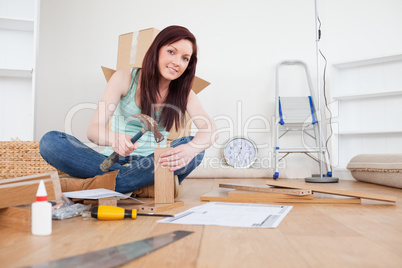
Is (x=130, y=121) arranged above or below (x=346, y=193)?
above

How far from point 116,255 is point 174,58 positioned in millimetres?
1062

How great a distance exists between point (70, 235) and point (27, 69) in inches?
91.7

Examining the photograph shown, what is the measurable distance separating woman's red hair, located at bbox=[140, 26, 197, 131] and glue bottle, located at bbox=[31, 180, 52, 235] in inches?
33.3

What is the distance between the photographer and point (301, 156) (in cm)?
347

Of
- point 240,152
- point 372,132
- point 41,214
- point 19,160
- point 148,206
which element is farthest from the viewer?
point 240,152

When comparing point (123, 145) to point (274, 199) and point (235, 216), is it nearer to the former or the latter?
point (235, 216)

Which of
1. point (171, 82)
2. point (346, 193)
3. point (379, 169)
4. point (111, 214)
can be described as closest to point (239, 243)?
point (111, 214)

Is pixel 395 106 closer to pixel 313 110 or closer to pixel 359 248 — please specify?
pixel 313 110

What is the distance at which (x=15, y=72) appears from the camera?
9.34 feet

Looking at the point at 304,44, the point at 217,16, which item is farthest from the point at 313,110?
the point at 217,16

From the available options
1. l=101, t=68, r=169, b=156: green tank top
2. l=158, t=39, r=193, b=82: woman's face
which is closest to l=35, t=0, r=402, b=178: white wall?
l=101, t=68, r=169, b=156: green tank top

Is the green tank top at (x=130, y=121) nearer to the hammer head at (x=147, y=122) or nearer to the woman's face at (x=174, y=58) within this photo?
the woman's face at (x=174, y=58)

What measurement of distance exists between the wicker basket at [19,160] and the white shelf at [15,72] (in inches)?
32.1

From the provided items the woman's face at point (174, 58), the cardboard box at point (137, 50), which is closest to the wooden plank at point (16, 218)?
the woman's face at point (174, 58)
